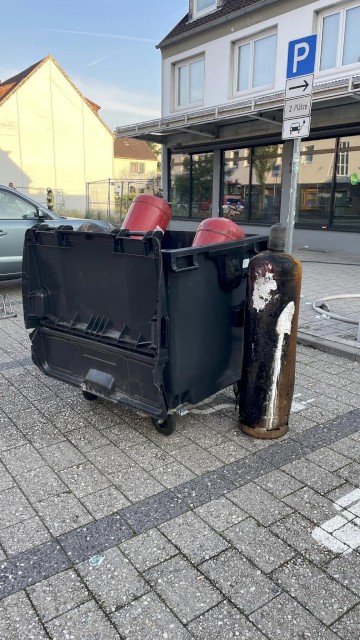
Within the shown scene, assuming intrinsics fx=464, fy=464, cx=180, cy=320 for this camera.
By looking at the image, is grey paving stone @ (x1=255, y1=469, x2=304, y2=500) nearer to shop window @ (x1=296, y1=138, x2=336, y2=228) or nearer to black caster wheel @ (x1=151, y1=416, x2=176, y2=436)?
black caster wheel @ (x1=151, y1=416, x2=176, y2=436)

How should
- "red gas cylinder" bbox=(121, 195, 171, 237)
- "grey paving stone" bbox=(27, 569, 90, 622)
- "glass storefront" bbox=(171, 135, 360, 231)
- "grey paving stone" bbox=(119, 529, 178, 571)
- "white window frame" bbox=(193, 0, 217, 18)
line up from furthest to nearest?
1. "white window frame" bbox=(193, 0, 217, 18)
2. "glass storefront" bbox=(171, 135, 360, 231)
3. "red gas cylinder" bbox=(121, 195, 171, 237)
4. "grey paving stone" bbox=(119, 529, 178, 571)
5. "grey paving stone" bbox=(27, 569, 90, 622)

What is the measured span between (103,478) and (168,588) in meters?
0.94

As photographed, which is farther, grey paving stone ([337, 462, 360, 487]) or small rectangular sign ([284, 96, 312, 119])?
small rectangular sign ([284, 96, 312, 119])

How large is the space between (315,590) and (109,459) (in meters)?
1.51

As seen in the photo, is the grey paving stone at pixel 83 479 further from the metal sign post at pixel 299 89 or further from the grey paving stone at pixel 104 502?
the metal sign post at pixel 299 89

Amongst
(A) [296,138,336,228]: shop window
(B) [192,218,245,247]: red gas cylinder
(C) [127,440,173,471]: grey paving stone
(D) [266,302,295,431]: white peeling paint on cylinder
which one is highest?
(A) [296,138,336,228]: shop window

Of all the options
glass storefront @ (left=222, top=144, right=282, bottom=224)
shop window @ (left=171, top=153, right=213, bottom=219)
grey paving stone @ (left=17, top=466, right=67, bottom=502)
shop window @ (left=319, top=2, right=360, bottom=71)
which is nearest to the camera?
grey paving stone @ (left=17, top=466, right=67, bottom=502)

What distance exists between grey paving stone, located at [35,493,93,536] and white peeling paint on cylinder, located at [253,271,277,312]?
1659 mm

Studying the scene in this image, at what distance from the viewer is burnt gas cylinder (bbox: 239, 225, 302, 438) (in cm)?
306

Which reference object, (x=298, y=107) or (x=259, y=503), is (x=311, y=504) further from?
(x=298, y=107)

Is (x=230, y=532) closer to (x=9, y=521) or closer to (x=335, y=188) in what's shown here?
(x=9, y=521)

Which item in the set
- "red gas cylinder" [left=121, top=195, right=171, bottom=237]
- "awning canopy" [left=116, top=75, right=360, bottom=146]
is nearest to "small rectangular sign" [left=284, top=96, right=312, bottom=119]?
"red gas cylinder" [left=121, top=195, right=171, bottom=237]

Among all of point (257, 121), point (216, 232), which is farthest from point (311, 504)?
point (257, 121)

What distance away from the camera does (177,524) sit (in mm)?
2484
